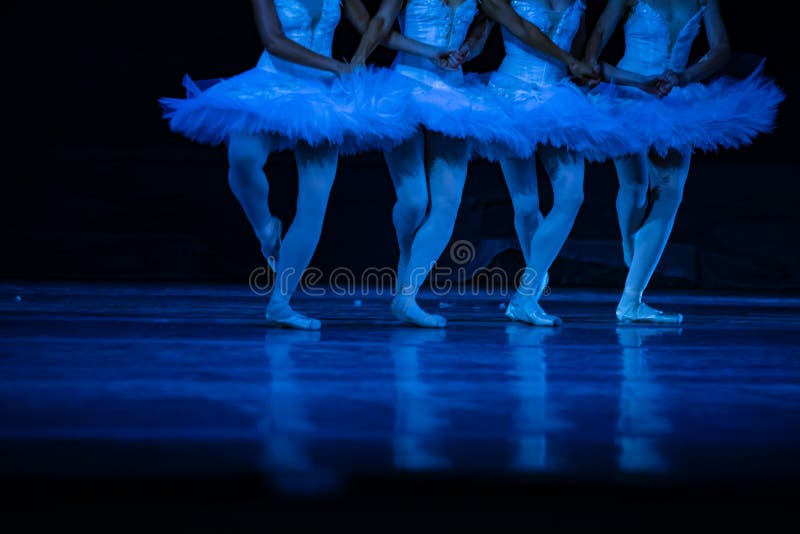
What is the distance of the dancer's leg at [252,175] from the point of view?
135 inches

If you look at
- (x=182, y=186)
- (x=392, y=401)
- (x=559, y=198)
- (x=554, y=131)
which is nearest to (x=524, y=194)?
(x=559, y=198)

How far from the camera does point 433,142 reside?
3.73 m

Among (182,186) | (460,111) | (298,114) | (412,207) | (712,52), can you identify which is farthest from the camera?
(182,186)

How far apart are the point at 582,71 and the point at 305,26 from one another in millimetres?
989

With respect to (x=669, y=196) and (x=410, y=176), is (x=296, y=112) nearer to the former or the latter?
(x=410, y=176)

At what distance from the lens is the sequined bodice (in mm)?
3697

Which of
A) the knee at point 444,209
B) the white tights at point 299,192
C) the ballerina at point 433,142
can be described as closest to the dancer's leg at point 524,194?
the ballerina at point 433,142

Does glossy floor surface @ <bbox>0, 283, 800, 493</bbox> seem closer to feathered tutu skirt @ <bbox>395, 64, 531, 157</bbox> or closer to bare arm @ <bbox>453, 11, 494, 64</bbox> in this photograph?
feathered tutu skirt @ <bbox>395, 64, 531, 157</bbox>

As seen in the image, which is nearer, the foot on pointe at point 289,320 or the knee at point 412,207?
the foot on pointe at point 289,320

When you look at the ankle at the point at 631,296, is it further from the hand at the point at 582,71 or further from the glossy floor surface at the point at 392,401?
the hand at the point at 582,71

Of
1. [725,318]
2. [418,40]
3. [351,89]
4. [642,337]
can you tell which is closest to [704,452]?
[642,337]

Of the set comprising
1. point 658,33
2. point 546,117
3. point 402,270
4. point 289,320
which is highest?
point 658,33

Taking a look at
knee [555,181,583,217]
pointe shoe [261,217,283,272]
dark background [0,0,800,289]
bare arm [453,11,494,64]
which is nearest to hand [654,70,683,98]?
knee [555,181,583,217]

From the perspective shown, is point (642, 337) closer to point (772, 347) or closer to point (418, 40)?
point (772, 347)
